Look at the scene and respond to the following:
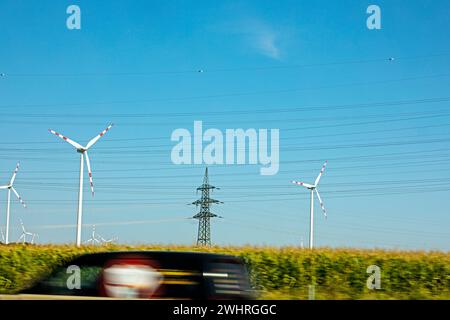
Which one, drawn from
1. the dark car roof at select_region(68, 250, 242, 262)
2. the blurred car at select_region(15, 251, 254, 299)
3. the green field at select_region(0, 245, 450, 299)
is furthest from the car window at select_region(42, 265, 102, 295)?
the green field at select_region(0, 245, 450, 299)

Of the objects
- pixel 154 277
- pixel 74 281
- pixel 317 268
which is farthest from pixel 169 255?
pixel 317 268

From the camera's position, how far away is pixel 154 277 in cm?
616

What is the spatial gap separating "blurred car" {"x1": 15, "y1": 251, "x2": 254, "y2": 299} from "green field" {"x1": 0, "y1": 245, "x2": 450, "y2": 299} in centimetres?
1752

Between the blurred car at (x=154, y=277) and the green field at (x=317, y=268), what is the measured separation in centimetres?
1752


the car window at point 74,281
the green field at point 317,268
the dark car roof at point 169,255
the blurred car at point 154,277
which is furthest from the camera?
the green field at point 317,268

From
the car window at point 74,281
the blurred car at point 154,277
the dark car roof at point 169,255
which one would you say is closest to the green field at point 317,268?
the car window at point 74,281

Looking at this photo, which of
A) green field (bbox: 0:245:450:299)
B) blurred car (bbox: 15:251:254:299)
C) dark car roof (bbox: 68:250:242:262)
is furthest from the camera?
green field (bbox: 0:245:450:299)

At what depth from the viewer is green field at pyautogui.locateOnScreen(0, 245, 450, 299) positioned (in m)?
24.4

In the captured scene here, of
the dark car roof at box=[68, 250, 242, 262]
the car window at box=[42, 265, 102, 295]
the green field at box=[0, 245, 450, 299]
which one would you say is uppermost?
the dark car roof at box=[68, 250, 242, 262]

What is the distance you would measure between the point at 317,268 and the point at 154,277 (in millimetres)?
19772

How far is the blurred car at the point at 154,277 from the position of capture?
20.1 feet

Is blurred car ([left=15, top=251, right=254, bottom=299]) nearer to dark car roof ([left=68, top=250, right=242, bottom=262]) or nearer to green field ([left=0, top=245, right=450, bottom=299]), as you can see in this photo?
dark car roof ([left=68, top=250, right=242, bottom=262])

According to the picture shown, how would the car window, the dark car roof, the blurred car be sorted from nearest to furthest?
the blurred car → the dark car roof → the car window

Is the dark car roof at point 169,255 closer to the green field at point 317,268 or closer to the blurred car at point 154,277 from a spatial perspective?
the blurred car at point 154,277
